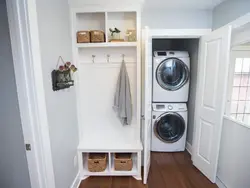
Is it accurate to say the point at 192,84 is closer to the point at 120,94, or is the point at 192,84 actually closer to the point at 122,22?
the point at 120,94

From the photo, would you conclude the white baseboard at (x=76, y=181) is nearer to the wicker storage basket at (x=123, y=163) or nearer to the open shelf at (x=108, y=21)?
the wicker storage basket at (x=123, y=163)

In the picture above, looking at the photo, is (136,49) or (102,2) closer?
(102,2)

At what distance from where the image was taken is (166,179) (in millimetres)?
2170

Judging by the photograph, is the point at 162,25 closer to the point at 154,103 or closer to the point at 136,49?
the point at 136,49

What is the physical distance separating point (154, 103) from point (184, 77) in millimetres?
679

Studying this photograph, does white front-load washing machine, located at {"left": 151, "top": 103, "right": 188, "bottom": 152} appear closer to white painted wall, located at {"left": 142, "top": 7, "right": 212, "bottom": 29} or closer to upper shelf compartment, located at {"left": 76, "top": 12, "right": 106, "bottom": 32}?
white painted wall, located at {"left": 142, "top": 7, "right": 212, "bottom": 29}

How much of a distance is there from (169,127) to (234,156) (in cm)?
116

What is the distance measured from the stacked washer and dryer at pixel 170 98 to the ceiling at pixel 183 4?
0.75 meters

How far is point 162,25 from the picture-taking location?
216 cm

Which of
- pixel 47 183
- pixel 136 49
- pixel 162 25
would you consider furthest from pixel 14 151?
pixel 162 25

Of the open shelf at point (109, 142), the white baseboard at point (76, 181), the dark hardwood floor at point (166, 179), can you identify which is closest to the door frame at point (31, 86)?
the white baseboard at point (76, 181)

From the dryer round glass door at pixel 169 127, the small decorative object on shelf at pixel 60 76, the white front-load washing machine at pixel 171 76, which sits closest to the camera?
the small decorative object on shelf at pixel 60 76

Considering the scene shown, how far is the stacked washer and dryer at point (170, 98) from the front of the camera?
2.65 metres

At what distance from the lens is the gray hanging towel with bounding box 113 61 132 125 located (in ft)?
7.01
